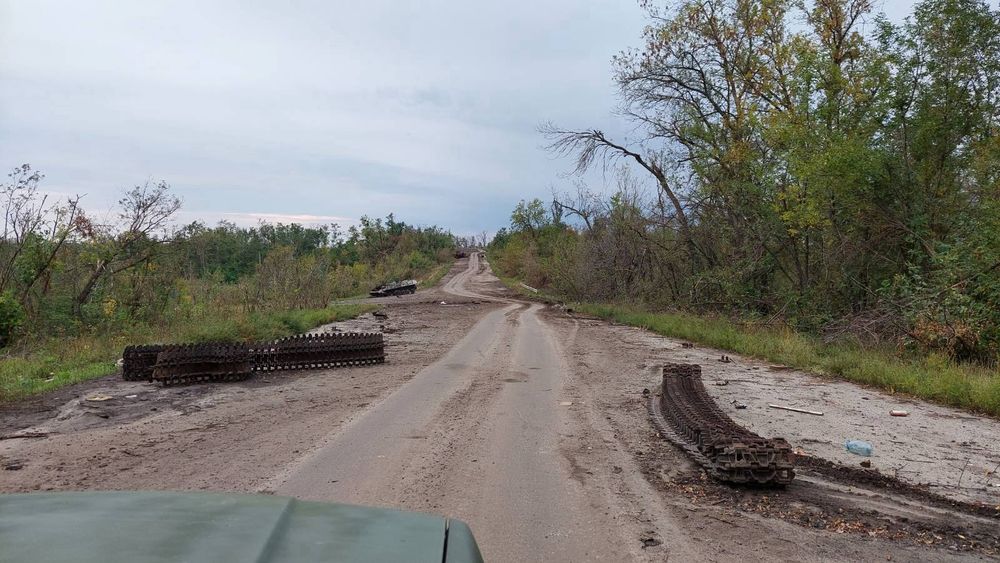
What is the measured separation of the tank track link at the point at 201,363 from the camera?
10.9m

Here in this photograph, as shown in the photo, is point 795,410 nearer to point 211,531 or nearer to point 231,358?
point 211,531

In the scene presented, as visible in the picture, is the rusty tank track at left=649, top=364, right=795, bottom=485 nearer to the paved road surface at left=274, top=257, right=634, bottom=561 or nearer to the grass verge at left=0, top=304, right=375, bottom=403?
the paved road surface at left=274, top=257, right=634, bottom=561

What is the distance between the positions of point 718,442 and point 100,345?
593 inches

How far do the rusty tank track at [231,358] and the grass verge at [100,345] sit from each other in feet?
3.91

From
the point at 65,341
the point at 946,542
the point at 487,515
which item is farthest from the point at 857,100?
the point at 65,341

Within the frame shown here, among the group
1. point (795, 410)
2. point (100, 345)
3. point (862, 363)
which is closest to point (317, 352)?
point (100, 345)

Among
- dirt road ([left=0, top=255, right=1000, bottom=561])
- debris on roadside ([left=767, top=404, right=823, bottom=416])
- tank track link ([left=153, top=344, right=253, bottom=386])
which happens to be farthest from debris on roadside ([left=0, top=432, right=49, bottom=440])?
debris on roadside ([left=767, top=404, right=823, bottom=416])

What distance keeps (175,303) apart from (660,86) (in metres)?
19.9

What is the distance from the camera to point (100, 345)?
1522 centimetres

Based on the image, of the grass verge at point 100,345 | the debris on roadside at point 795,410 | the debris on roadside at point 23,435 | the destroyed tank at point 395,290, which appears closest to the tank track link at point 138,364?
the grass verge at point 100,345

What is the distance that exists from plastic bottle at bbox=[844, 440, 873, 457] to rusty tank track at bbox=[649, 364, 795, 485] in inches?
34.1

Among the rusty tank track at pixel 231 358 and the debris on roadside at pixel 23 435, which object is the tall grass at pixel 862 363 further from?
the debris on roadside at pixel 23 435

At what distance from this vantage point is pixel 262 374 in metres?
12.4

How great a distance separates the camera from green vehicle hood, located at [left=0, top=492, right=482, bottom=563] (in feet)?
5.37
